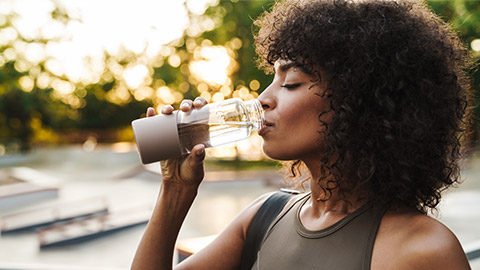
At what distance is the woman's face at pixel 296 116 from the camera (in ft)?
4.46

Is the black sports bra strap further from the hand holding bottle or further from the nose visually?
the nose

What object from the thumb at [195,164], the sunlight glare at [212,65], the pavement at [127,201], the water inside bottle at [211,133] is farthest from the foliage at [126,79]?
the thumb at [195,164]

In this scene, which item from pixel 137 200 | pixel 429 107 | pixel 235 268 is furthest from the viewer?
pixel 137 200

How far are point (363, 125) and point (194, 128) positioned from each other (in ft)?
1.69

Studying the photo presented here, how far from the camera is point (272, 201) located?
1.67 m

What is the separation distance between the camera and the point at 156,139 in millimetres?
1361

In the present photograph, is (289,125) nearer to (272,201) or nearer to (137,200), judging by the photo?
(272,201)

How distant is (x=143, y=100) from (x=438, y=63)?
36204 mm

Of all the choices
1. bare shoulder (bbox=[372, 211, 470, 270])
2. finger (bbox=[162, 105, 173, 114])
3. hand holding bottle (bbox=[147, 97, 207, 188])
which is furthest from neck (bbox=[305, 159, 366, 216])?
finger (bbox=[162, 105, 173, 114])

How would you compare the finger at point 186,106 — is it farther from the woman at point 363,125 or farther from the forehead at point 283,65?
the forehead at point 283,65

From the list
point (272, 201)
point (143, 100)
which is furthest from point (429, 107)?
point (143, 100)

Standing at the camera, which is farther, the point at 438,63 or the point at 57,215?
the point at 57,215

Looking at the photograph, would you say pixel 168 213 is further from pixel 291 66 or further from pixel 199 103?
pixel 291 66

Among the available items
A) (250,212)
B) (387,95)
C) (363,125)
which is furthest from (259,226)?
(387,95)
